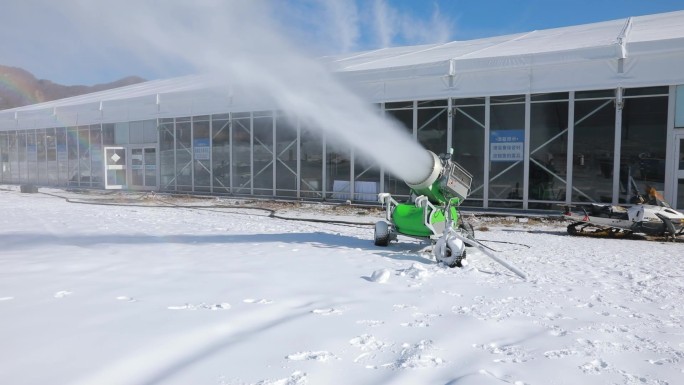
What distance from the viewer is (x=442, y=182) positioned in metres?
7.84

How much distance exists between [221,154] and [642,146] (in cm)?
1593

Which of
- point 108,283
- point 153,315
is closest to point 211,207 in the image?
point 108,283

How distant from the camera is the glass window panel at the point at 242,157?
20.9 m

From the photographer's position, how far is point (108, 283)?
A: 4918mm

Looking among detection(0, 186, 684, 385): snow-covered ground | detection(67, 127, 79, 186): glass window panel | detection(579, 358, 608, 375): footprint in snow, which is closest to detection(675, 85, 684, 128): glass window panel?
detection(0, 186, 684, 385): snow-covered ground

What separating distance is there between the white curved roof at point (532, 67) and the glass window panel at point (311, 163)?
2732mm

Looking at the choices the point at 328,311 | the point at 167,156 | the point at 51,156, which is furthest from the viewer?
the point at 51,156

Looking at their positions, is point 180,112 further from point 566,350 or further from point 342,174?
point 566,350

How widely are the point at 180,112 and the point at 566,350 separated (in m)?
21.7

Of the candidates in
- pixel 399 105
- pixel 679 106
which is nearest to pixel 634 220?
pixel 679 106

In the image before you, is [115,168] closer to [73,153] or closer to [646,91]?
[73,153]

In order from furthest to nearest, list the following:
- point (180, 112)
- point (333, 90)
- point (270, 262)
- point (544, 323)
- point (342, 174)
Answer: point (180, 112) → point (342, 174) → point (333, 90) → point (270, 262) → point (544, 323)

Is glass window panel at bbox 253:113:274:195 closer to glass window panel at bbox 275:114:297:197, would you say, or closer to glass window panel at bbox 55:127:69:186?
glass window panel at bbox 275:114:297:197

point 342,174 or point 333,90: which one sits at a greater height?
point 333,90
